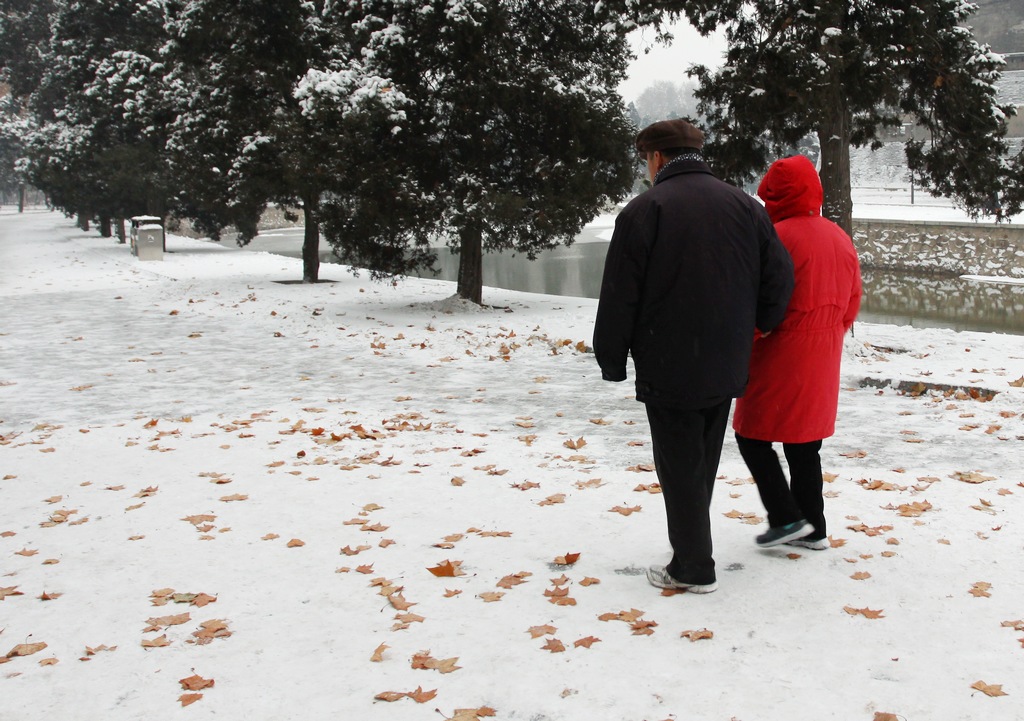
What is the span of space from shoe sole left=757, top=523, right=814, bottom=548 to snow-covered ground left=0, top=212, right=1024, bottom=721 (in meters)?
0.08

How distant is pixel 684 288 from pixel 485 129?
1131 cm

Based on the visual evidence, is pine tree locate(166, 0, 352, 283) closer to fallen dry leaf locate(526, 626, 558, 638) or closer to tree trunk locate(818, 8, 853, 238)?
tree trunk locate(818, 8, 853, 238)

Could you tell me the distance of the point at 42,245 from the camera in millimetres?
34969

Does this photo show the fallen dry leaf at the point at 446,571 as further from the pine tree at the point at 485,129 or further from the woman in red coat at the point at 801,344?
the pine tree at the point at 485,129

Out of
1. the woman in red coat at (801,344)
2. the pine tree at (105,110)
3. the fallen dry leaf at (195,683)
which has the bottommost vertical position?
the fallen dry leaf at (195,683)

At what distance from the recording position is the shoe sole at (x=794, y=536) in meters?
4.36

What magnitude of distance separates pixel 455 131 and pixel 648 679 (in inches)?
471

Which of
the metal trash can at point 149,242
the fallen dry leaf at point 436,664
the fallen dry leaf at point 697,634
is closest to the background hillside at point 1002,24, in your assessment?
the metal trash can at point 149,242

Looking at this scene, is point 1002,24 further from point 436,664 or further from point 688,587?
point 436,664

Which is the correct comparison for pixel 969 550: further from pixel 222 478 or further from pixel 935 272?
pixel 935 272

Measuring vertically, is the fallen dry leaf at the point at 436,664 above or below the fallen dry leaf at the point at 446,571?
below

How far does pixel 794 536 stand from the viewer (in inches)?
172

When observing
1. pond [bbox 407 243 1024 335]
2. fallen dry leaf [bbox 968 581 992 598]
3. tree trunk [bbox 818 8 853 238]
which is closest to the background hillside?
pond [bbox 407 243 1024 335]

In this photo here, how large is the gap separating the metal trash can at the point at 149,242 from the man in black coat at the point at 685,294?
25.2 meters
